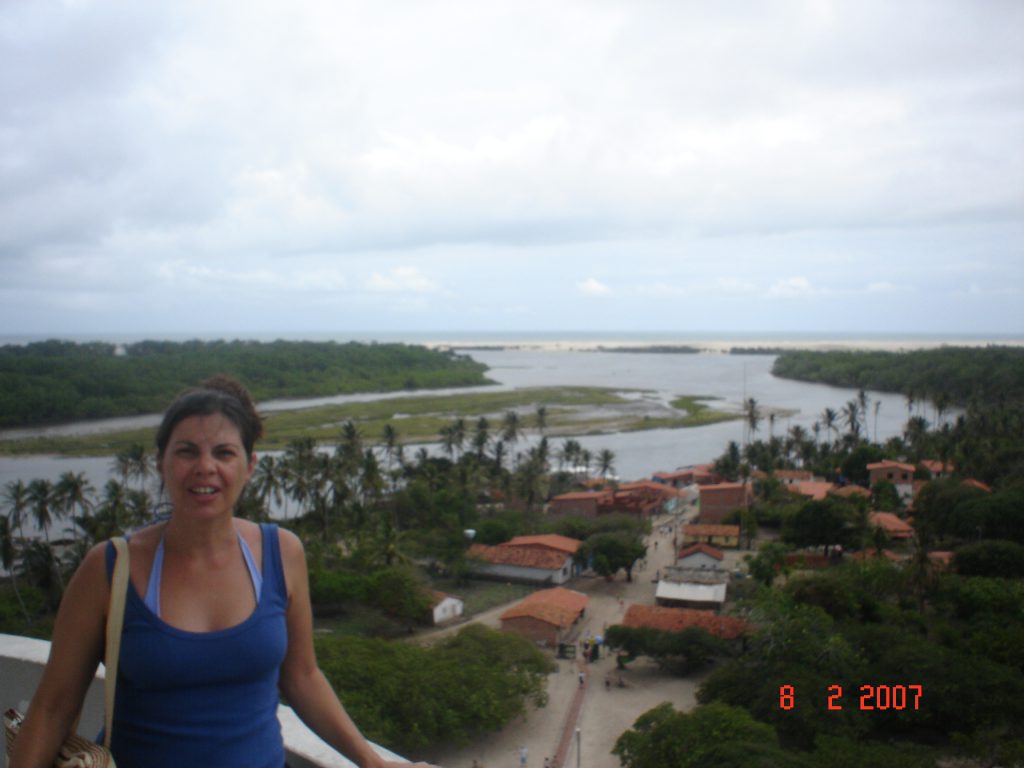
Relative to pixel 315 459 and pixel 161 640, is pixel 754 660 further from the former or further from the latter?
pixel 315 459

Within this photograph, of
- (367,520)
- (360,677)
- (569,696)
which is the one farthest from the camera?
(367,520)

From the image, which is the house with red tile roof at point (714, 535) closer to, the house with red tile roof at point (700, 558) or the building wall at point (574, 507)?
the house with red tile roof at point (700, 558)

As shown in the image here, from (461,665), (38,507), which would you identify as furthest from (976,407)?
(38,507)

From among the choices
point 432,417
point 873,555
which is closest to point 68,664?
point 873,555

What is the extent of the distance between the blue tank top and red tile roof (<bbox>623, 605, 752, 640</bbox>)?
1532 centimetres

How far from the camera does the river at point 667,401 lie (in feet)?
121

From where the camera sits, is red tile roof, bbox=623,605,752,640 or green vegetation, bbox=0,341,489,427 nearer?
red tile roof, bbox=623,605,752,640

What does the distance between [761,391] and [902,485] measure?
41905 millimetres

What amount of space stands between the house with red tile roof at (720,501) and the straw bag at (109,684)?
28.3 m

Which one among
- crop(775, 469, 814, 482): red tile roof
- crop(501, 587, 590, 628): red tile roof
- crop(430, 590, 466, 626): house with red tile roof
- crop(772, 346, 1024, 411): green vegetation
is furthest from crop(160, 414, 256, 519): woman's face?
crop(772, 346, 1024, 411): green vegetation

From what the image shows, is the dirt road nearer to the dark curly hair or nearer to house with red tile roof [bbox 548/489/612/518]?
house with red tile roof [bbox 548/489/612/518]

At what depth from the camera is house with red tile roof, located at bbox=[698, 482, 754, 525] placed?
28.7 m

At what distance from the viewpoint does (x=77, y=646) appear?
5.13ft
